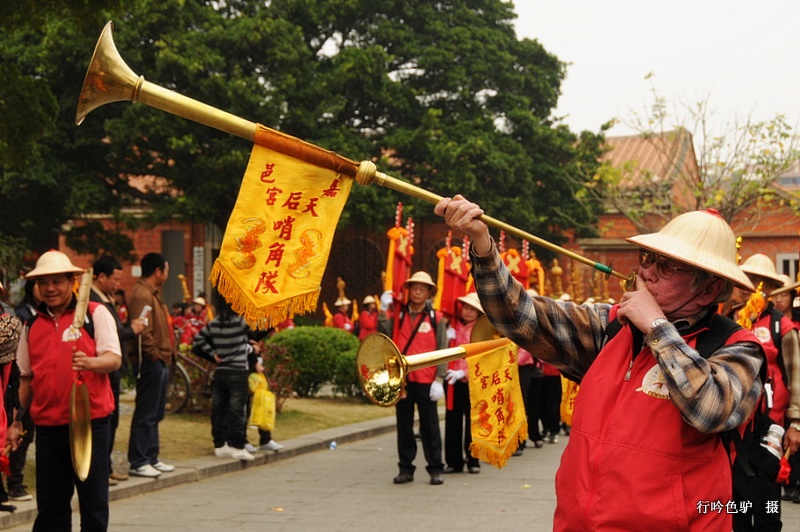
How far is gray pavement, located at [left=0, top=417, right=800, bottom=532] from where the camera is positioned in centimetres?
836

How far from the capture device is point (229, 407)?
11531 mm

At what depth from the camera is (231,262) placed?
435 cm

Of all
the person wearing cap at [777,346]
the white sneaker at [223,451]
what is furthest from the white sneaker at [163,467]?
the person wearing cap at [777,346]

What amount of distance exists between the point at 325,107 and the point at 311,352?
1323 cm

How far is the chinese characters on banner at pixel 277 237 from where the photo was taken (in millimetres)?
4328

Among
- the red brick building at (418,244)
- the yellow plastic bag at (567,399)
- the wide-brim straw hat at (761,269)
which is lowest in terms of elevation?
the yellow plastic bag at (567,399)

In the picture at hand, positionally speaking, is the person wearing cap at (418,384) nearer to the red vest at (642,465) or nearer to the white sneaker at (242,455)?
the white sneaker at (242,455)

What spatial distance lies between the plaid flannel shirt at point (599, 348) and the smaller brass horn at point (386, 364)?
480 mm

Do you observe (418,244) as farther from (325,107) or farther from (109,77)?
(109,77)

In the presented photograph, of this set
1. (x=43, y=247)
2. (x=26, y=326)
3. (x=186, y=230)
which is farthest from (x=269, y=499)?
(x=186, y=230)

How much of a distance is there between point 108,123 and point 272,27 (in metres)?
4.89

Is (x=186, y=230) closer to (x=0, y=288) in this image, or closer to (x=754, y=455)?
(x=0, y=288)

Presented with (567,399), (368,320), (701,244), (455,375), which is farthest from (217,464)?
(368,320)

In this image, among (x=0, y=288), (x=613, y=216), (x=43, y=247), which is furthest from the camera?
(x=613, y=216)
